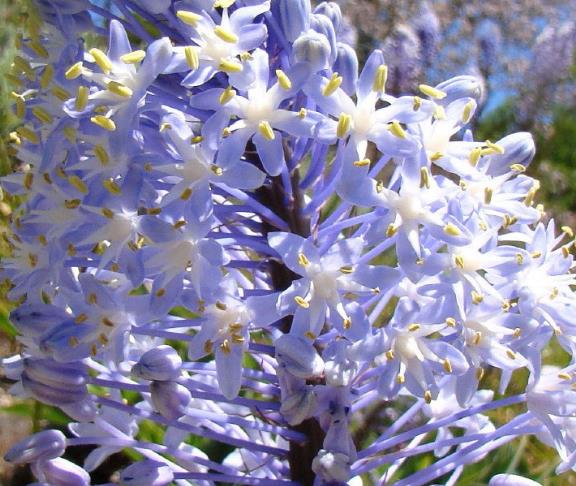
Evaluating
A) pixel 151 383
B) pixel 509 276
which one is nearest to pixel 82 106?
pixel 151 383

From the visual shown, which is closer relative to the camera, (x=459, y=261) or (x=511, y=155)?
(x=459, y=261)

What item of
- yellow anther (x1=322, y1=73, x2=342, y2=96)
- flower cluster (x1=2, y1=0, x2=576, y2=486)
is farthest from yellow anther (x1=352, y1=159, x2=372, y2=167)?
yellow anther (x1=322, y1=73, x2=342, y2=96)

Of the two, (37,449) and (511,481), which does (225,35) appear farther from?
(511,481)

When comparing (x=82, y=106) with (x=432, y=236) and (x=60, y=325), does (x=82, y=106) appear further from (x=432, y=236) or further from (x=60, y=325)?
(x=432, y=236)

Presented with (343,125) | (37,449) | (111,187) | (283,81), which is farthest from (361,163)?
(37,449)

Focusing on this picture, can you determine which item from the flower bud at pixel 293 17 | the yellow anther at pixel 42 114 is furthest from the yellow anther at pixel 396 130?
the yellow anther at pixel 42 114

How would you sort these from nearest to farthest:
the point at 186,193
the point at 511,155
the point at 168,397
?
1. the point at 186,193
2. the point at 168,397
3. the point at 511,155

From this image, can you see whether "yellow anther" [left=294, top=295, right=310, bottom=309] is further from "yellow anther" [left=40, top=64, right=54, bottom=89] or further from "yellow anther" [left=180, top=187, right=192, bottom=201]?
"yellow anther" [left=40, top=64, right=54, bottom=89]
